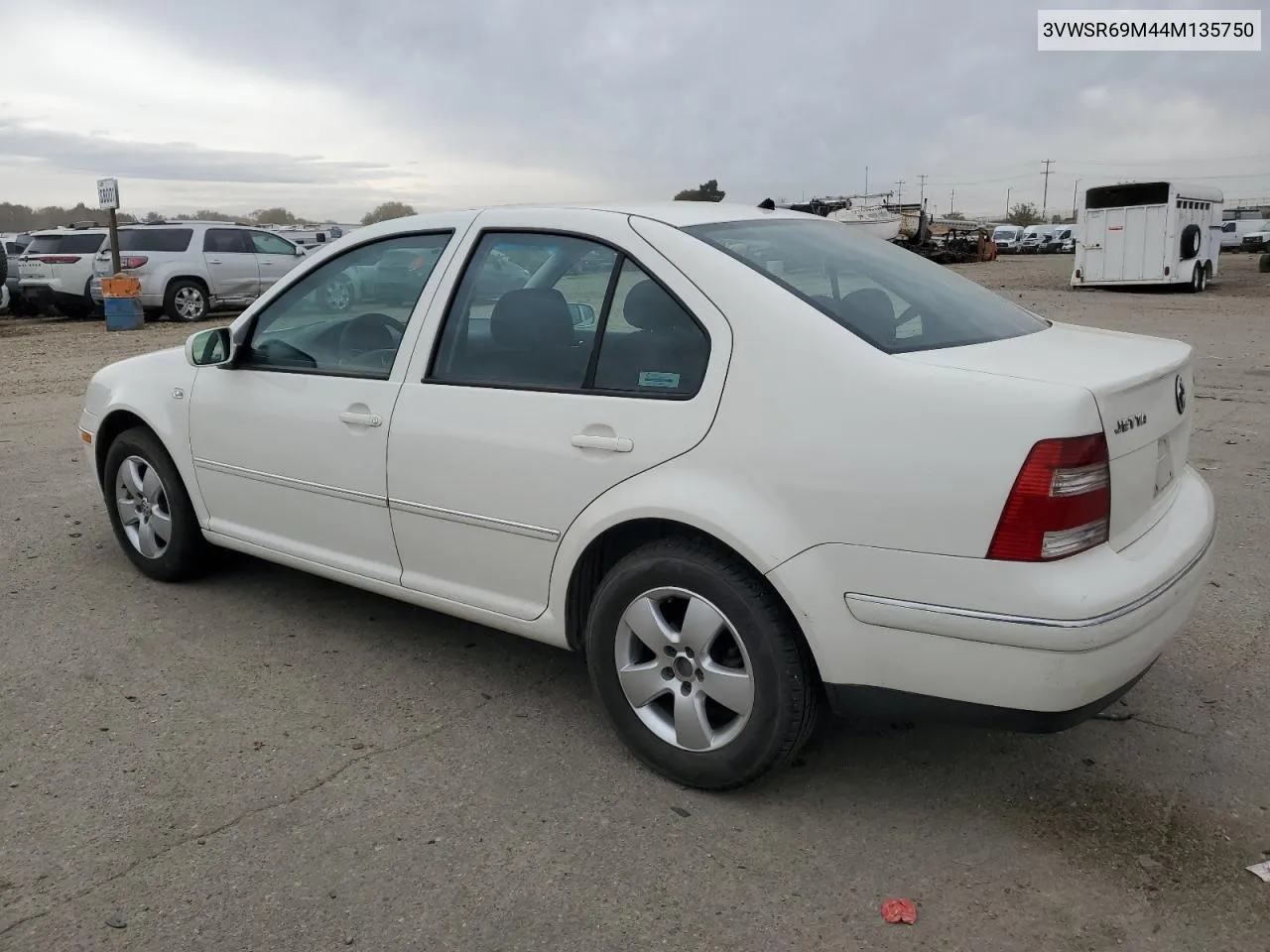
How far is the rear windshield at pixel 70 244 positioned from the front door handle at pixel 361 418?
17913mm

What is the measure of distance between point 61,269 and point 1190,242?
23.1m

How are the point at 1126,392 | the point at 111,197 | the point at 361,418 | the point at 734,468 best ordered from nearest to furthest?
1. the point at 1126,392
2. the point at 734,468
3. the point at 361,418
4. the point at 111,197

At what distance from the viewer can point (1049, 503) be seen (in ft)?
8.11

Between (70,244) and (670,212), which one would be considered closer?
(670,212)

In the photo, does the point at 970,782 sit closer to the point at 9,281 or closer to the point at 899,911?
the point at 899,911

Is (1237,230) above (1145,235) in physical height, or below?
above

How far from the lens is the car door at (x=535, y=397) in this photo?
3.03 meters

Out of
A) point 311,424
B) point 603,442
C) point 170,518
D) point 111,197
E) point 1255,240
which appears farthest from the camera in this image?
point 1255,240

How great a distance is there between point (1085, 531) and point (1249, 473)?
15.9 feet

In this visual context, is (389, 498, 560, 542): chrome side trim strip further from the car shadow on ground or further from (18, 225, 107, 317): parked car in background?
(18, 225, 107, 317): parked car in background

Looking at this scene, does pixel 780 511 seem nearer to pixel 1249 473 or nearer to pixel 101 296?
pixel 1249 473

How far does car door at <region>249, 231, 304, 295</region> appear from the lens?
753 inches

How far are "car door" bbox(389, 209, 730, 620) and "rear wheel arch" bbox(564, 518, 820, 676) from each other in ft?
0.32

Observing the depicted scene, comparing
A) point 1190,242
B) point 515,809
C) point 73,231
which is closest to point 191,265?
point 73,231
